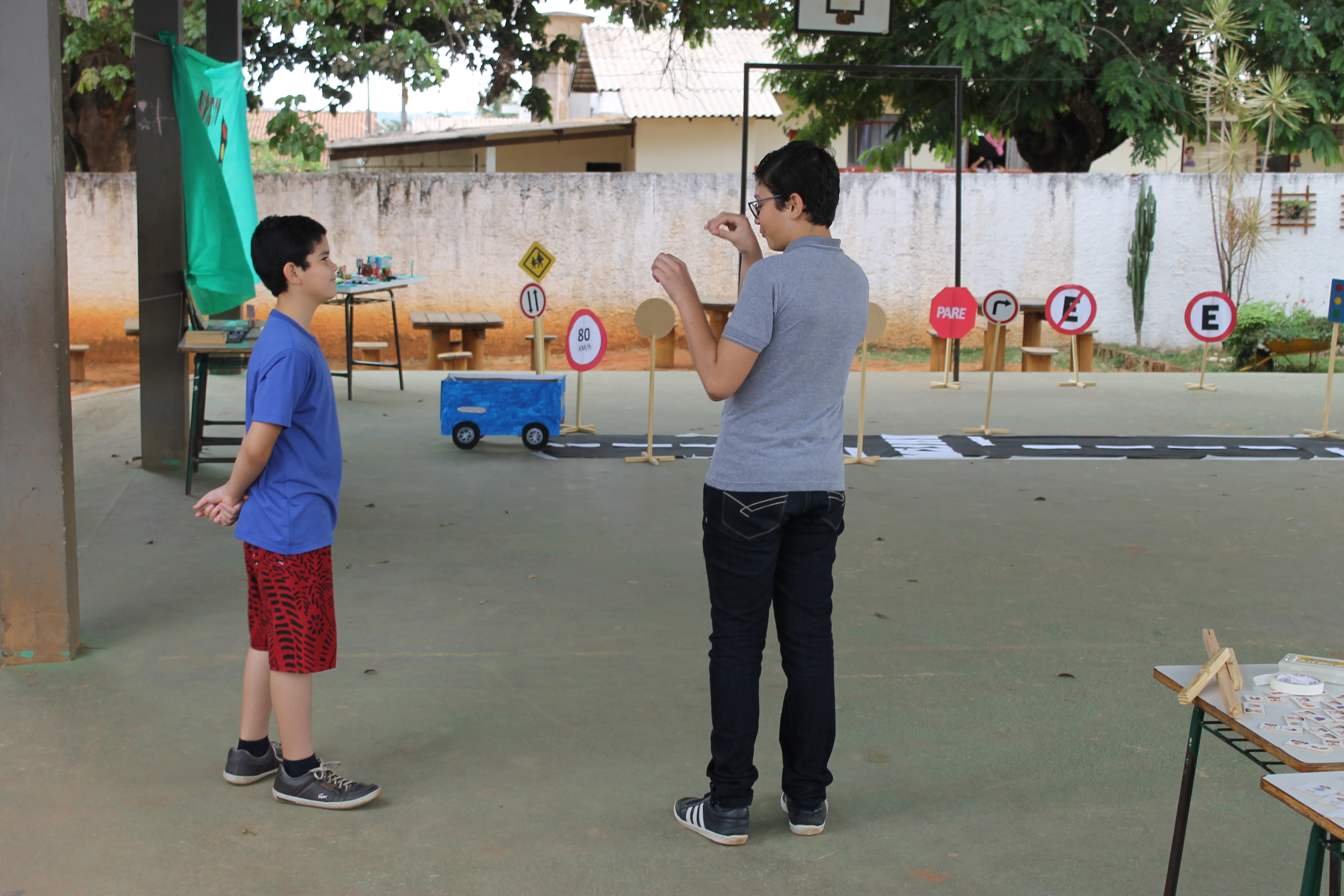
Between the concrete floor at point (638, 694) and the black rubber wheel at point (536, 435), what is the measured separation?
77cm

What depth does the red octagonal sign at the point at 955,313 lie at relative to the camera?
361 inches

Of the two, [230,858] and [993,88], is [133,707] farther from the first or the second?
[993,88]

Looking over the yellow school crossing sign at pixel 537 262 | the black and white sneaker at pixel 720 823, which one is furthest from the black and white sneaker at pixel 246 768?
the yellow school crossing sign at pixel 537 262

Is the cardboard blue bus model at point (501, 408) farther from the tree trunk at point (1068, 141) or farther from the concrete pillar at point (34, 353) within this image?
the tree trunk at point (1068, 141)

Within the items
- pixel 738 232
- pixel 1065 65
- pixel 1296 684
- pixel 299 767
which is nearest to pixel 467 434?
pixel 299 767

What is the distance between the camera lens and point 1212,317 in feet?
33.8

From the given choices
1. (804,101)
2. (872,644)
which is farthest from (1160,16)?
(872,644)

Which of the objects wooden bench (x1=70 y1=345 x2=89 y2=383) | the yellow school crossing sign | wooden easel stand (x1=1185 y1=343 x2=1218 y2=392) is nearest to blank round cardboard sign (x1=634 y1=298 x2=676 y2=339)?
the yellow school crossing sign

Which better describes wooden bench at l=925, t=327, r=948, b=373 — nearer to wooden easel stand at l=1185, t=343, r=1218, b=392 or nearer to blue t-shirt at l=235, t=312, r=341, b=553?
wooden easel stand at l=1185, t=343, r=1218, b=392

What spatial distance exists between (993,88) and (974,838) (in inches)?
556

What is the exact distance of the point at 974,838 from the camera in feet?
9.33

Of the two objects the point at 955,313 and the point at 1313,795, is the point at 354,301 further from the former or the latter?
→ the point at 1313,795

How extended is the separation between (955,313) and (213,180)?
5.42m

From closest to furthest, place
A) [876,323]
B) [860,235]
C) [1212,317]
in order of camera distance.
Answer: [876,323] < [1212,317] < [860,235]
